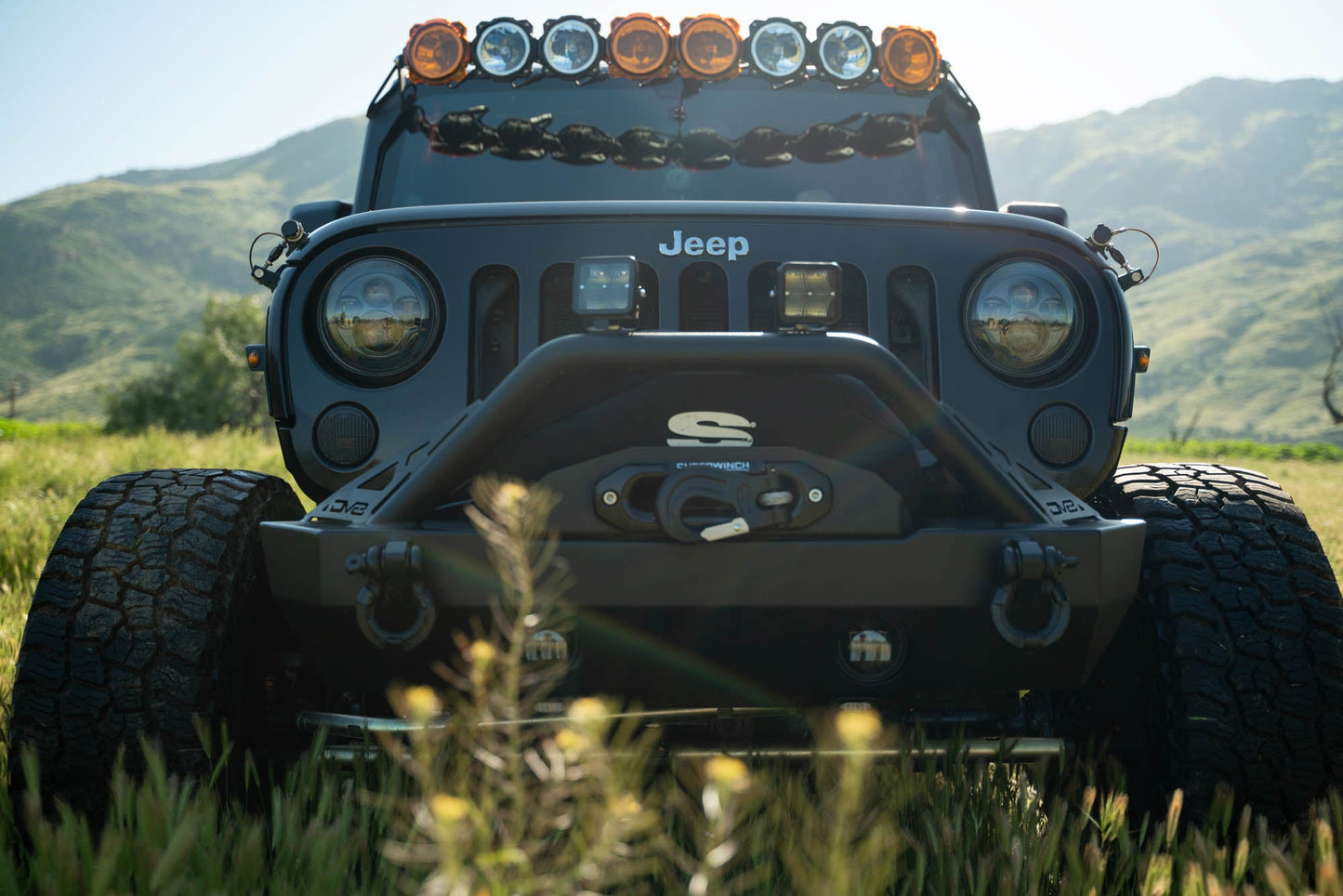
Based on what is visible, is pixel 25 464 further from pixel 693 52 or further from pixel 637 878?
pixel 637 878

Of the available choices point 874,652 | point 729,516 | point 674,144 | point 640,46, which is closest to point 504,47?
point 640,46

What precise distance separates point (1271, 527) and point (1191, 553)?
0.22m

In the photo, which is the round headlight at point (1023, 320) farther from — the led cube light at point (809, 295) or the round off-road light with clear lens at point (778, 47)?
the round off-road light with clear lens at point (778, 47)

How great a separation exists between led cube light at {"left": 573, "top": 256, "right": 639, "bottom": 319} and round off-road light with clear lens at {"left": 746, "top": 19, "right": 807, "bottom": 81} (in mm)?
1672

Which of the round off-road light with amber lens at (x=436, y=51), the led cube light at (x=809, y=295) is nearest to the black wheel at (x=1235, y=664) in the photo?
the led cube light at (x=809, y=295)

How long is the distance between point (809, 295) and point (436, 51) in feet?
5.84

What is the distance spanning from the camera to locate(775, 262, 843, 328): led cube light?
199cm

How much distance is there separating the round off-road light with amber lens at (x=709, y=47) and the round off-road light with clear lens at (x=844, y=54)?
278 millimetres

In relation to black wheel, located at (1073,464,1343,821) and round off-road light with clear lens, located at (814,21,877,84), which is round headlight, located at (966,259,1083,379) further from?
round off-road light with clear lens, located at (814,21,877,84)

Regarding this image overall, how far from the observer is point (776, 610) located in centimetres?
194

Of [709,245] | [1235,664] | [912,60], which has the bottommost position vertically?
[1235,664]

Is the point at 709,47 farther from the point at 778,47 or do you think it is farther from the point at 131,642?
the point at 131,642

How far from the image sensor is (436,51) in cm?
317

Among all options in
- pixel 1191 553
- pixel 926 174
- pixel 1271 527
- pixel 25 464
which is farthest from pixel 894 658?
pixel 25 464
